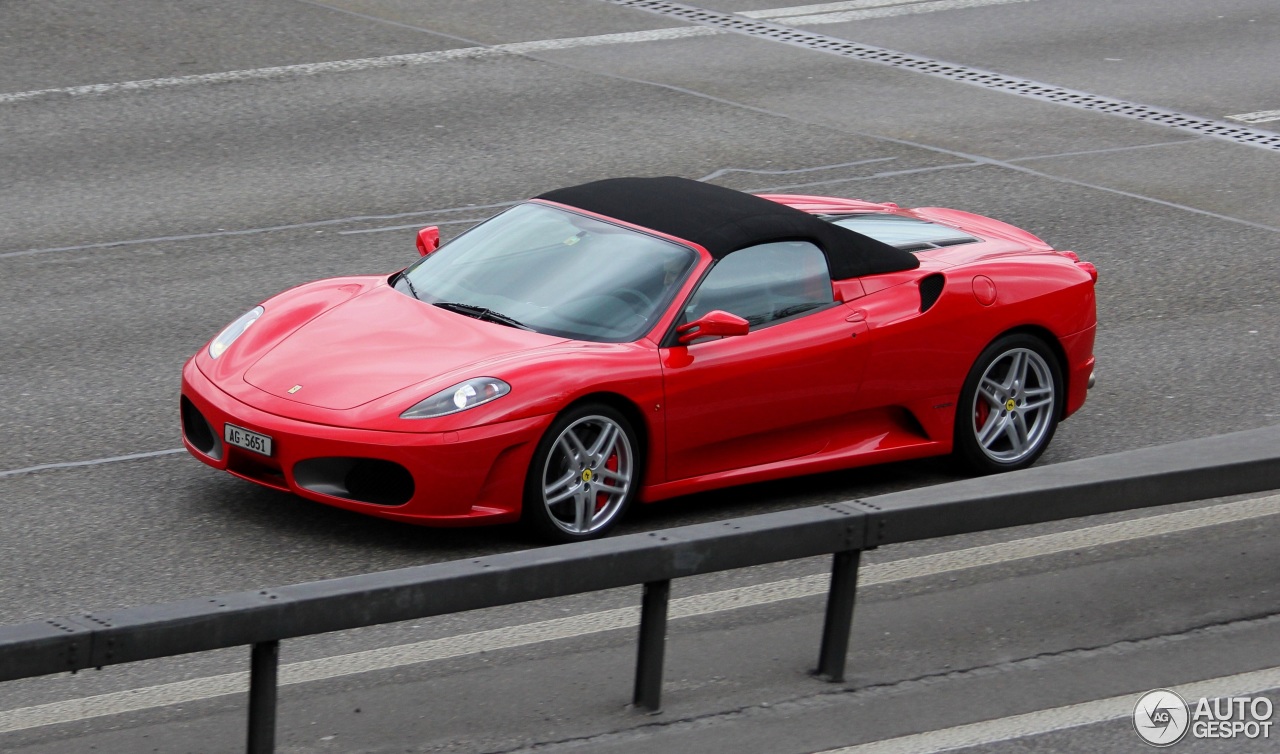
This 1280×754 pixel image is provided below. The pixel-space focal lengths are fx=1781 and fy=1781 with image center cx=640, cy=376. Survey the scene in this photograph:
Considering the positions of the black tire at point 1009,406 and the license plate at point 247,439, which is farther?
the black tire at point 1009,406

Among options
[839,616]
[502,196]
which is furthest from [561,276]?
[502,196]

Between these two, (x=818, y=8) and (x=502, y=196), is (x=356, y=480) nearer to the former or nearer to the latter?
(x=502, y=196)

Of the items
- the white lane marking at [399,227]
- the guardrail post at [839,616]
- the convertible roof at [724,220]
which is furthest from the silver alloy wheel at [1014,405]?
the white lane marking at [399,227]

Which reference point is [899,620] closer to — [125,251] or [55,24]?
[125,251]

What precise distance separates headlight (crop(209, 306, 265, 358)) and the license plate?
0.56 m

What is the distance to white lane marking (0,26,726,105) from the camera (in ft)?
46.1

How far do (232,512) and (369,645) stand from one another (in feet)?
4.92

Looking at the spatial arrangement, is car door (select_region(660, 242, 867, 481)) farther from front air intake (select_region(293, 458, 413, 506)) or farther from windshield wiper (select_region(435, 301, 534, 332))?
front air intake (select_region(293, 458, 413, 506))

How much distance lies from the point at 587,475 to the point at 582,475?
2 cm

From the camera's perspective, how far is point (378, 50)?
15.4 metres

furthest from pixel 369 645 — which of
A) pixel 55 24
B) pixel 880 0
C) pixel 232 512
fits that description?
pixel 880 0

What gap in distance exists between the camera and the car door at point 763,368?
717 centimetres

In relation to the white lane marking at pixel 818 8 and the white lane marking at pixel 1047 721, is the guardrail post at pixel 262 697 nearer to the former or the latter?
the white lane marking at pixel 1047 721

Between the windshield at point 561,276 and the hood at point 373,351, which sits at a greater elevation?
the windshield at point 561,276
